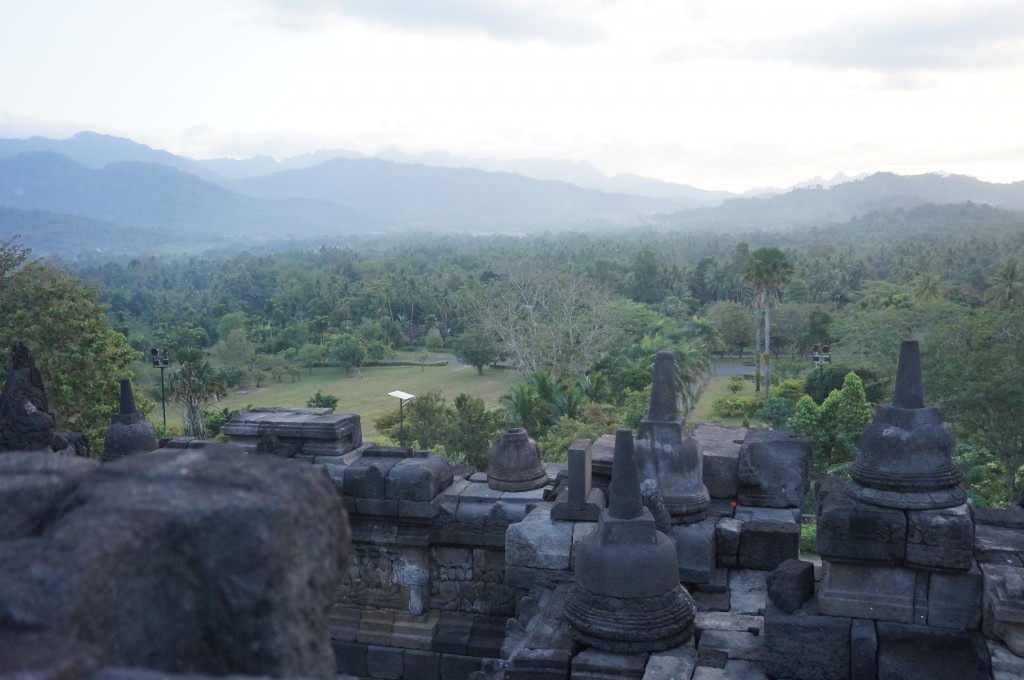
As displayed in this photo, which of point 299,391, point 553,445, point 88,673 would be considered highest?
point 88,673

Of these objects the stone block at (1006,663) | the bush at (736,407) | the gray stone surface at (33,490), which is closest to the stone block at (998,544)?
the stone block at (1006,663)

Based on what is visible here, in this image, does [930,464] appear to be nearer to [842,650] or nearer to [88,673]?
[842,650]

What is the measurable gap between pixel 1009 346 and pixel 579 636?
25.4 metres

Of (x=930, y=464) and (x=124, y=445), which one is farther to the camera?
(x=124, y=445)

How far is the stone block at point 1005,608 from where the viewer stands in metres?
4.84

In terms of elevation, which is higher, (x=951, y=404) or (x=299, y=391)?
(x=951, y=404)

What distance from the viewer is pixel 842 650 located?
5.32 meters

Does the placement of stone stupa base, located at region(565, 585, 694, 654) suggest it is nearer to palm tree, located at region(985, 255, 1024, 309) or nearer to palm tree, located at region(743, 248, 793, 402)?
palm tree, located at region(743, 248, 793, 402)

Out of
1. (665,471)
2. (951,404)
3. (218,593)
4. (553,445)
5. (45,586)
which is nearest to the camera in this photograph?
(45,586)

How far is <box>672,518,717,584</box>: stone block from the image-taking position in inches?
274

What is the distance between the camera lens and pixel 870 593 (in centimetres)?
543

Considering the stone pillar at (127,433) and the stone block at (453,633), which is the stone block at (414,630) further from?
the stone pillar at (127,433)

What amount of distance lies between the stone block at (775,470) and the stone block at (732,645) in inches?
85.9

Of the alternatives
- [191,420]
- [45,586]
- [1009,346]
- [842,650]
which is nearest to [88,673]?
[45,586]
